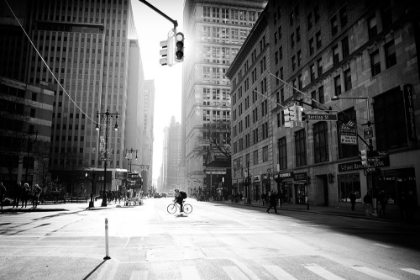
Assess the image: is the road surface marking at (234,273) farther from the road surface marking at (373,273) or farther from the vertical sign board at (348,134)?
the vertical sign board at (348,134)

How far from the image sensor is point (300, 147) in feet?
134

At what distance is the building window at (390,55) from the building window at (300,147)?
50.0 feet

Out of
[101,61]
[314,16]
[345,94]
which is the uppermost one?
[101,61]

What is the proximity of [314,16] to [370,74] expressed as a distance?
13.6 metres

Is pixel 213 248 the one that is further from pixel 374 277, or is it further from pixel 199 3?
pixel 199 3

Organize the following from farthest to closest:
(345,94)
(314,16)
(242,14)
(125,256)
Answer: (242,14) < (314,16) < (345,94) < (125,256)

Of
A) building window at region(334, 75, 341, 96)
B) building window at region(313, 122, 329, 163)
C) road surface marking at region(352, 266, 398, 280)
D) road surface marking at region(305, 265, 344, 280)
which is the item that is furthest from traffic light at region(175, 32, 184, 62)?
building window at region(313, 122, 329, 163)

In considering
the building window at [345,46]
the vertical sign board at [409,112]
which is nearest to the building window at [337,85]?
the building window at [345,46]

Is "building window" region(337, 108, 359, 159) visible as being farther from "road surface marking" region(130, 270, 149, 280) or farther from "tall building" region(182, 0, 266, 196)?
"tall building" region(182, 0, 266, 196)

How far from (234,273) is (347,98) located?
21.9 meters

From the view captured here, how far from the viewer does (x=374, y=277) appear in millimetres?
6156

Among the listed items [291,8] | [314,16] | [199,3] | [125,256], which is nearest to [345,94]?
[314,16]

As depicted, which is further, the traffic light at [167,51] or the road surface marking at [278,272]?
the traffic light at [167,51]

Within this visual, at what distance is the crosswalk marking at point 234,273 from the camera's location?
6.18 m
